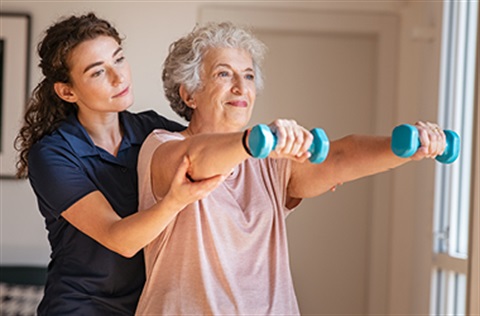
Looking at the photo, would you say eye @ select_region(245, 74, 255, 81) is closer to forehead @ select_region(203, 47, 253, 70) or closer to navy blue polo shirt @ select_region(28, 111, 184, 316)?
forehead @ select_region(203, 47, 253, 70)

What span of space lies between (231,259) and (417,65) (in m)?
2.59

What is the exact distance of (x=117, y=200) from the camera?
6.67 ft

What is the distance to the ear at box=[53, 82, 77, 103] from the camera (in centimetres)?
212

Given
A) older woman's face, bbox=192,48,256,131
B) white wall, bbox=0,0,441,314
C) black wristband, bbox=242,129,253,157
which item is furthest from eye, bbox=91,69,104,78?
white wall, bbox=0,0,441,314

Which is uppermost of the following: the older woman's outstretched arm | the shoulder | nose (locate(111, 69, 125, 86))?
nose (locate(111, 69, 125, 86))

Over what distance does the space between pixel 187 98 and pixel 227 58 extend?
15cm

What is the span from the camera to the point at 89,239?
6.84 feet

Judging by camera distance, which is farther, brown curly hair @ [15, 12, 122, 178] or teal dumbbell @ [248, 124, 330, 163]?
brown curly hair @ [15, 12, 122, 178]

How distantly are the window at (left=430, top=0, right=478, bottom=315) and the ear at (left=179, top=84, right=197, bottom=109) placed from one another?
5.39ft

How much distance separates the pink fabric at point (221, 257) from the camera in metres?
1.75

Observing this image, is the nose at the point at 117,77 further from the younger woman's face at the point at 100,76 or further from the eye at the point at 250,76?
the eye at the point at 250,76

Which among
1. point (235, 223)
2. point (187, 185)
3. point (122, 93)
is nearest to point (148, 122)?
point (122, 93)

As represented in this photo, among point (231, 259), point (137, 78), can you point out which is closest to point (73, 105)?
point (231, 259)

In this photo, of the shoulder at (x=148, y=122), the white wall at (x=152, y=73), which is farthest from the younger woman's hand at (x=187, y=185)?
the white wall at (x=152, y=73)
